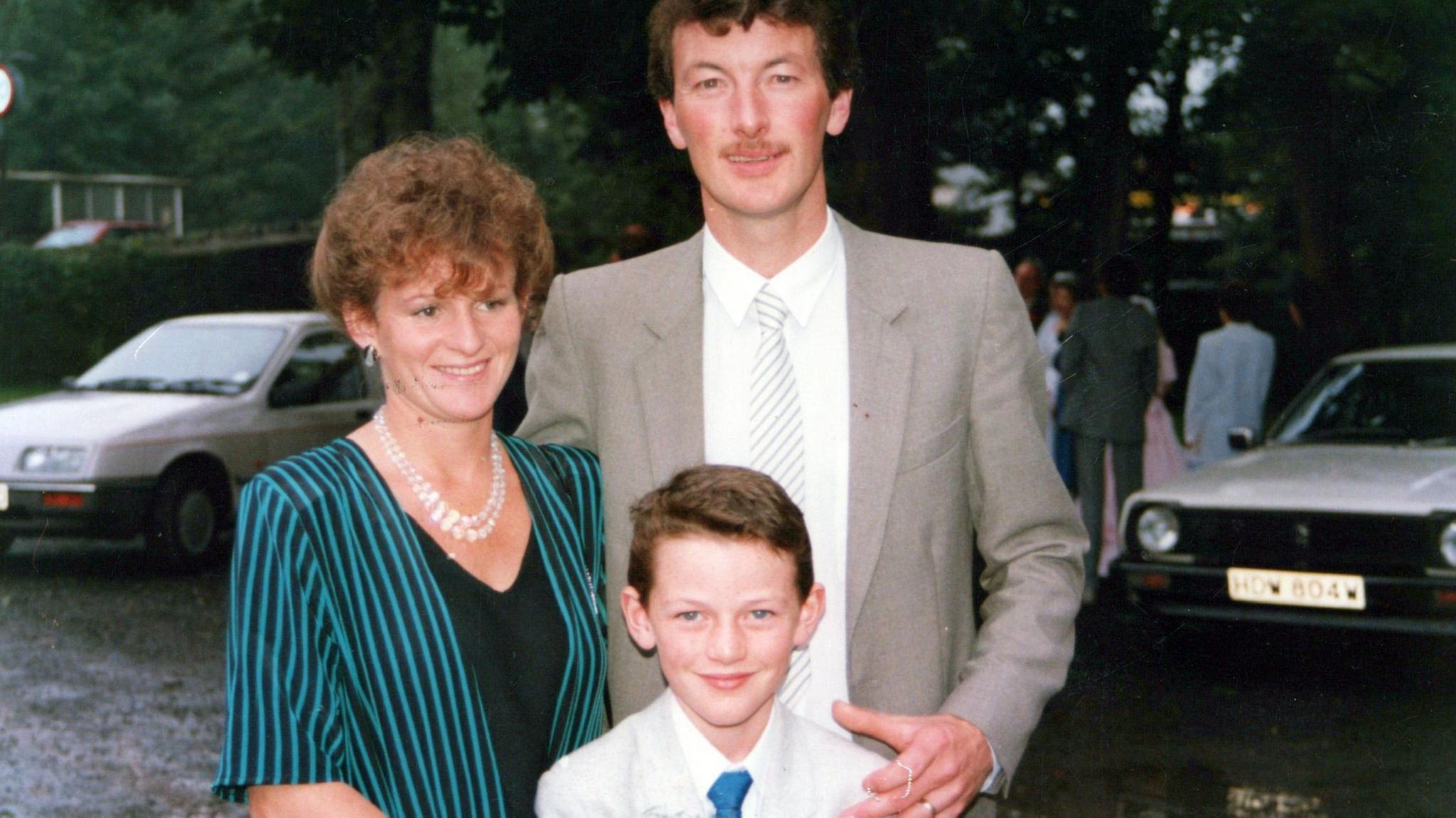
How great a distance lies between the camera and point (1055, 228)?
21.1m

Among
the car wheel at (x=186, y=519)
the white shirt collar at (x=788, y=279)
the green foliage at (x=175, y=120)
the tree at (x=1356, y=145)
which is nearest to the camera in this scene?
the white shirt collar at (x=788, y=279)

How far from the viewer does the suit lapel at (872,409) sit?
2.42m

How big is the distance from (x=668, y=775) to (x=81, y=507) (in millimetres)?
9037

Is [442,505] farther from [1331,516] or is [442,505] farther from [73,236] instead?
[73,236]

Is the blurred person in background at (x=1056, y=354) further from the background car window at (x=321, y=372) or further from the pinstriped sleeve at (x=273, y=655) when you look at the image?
the pinstriped sleeve at (x=273, y=655)

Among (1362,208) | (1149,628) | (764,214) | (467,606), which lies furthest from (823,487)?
(1362,208)

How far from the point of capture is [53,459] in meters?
10.2

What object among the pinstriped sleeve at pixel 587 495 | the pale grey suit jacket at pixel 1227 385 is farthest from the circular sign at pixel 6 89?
the pale grey suit jacket at pixel 1227 385

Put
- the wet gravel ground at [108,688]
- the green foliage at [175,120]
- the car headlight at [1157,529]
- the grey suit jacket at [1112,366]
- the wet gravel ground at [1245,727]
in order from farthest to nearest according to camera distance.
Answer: the green foliage at [175,120]
the grey suit jacket at [1112,366]
the car headlight at [1157,529]
the wet gravel ground at [108,688]
the wet gravel ground at [1245,727]

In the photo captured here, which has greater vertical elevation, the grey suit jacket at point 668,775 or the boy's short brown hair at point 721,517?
the boy's short brown hair at point 721,517

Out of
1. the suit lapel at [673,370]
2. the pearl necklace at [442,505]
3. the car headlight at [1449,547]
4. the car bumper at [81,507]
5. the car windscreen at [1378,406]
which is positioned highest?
the suit lapel at [673,370]

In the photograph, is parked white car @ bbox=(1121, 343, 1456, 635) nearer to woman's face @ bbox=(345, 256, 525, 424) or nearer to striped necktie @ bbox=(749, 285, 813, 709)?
striped necktie @ bbox=(749, 285, 813, 709)

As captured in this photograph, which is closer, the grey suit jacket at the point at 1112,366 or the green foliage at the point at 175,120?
the grey suit jacket at the point at 1112,366

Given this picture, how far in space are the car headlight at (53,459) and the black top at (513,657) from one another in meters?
8.82
